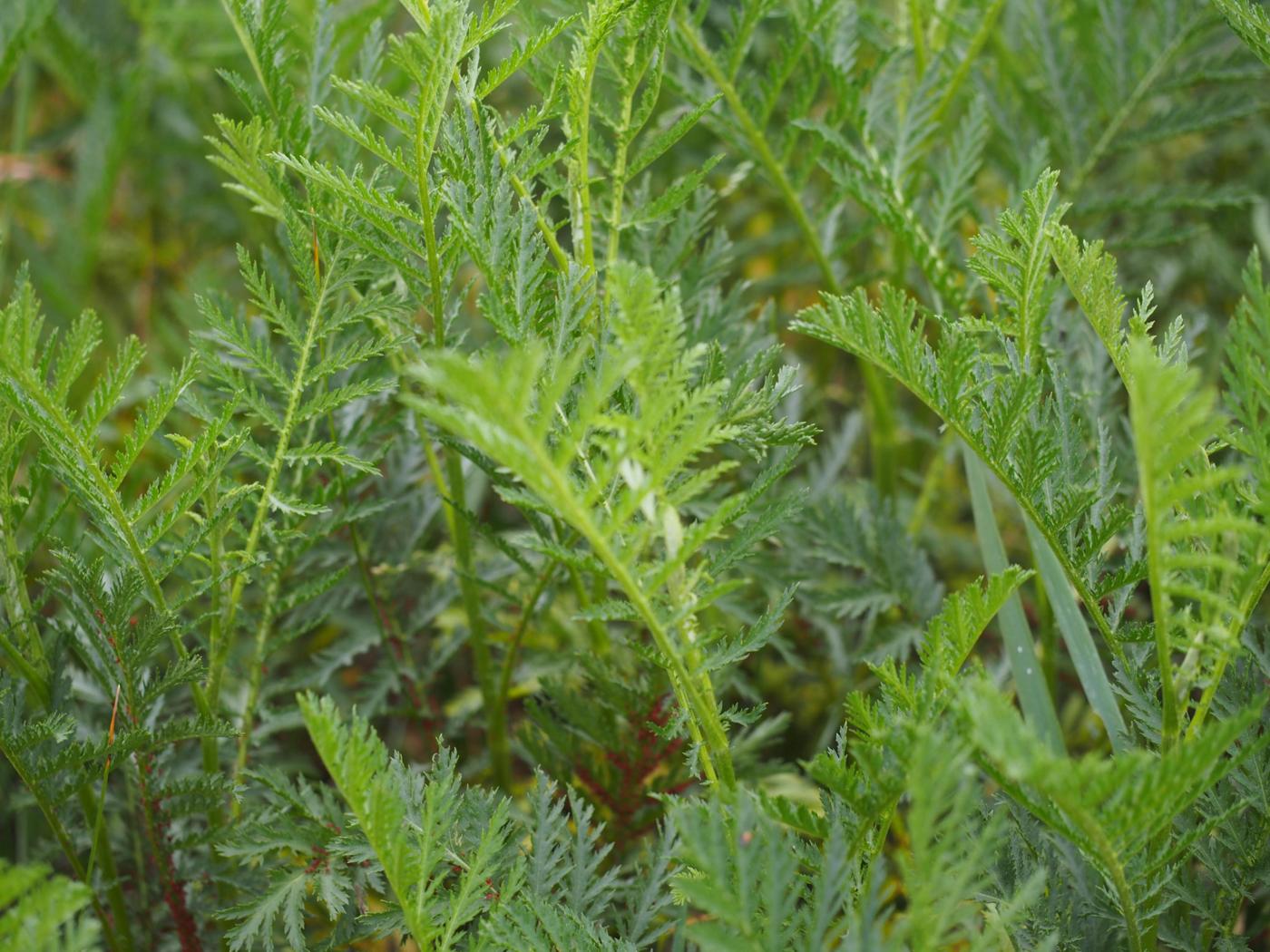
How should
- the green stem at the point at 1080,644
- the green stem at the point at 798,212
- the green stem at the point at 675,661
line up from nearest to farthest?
the green stem at the point at 675,661 → the green stem at the point at 1080,644 → the green stem at the point at 798,212

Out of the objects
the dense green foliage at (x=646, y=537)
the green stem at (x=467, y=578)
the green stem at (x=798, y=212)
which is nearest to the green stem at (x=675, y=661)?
the dense green foliage at (x=646, y=537)

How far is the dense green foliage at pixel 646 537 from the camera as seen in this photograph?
57 cm

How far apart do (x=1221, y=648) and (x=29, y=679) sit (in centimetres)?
74

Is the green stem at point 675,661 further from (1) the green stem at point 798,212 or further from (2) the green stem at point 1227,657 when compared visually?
(1) the green stem at point 798,212

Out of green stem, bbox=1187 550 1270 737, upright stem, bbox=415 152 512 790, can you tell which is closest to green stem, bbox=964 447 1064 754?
green stem, bbox=1187 550 1270 737

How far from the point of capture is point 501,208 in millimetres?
670

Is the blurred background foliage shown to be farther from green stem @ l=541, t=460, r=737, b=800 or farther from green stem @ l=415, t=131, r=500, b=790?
green stem @ l=541, t=460, r=737, b=800

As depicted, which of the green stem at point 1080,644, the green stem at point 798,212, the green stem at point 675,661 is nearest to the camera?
the green stem at point 675,661

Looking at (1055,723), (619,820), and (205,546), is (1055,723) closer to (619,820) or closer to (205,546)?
(619,820)

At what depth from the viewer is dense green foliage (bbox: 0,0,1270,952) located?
0.57 meters

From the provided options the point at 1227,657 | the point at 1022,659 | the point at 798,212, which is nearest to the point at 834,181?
the point at 798,212

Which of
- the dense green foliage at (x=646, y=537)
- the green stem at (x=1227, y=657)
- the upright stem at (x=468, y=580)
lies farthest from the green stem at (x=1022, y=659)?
the upright stem at (x=468, y=580)

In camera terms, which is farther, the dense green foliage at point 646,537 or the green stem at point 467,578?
the green stem at point 467,578

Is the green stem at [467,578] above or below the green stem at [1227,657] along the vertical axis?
below
